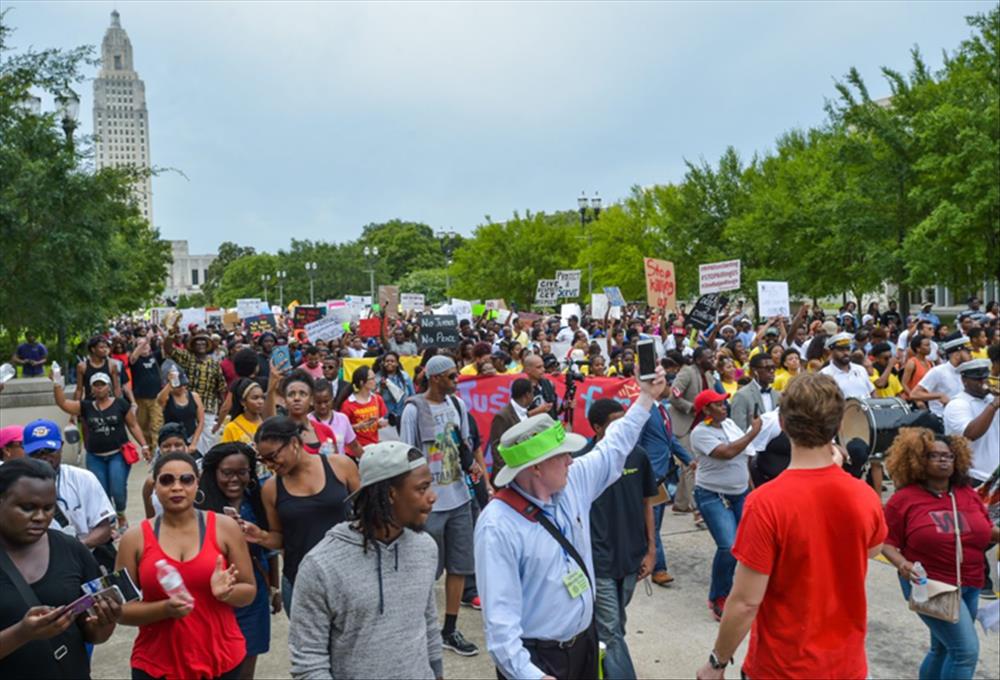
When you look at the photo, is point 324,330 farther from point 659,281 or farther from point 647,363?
point 647,363

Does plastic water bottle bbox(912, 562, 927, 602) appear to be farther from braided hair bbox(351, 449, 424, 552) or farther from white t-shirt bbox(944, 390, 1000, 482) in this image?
braided hair bbox(351, 449, 424, 552)

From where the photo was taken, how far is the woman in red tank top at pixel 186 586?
12.3 feet

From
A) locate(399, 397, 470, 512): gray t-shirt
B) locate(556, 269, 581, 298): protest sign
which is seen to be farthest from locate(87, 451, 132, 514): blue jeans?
locate(556, 269, 581, 298): protest sign

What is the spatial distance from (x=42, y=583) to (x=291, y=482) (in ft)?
4.57

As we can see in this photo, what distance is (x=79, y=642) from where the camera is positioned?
3.63 m

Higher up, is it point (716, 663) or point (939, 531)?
point (939, 531)

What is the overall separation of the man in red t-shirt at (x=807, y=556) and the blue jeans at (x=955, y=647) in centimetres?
175

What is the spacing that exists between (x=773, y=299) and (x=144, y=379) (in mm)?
12133

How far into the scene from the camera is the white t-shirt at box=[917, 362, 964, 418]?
27.8 ft

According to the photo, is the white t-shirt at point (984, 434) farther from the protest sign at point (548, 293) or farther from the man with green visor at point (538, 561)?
the protest sign at point (548, 293)

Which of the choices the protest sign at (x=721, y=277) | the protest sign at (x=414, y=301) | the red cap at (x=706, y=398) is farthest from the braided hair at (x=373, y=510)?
the protest sign at (x=414, y=301)

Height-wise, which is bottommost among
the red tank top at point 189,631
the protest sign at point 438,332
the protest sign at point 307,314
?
the red tank top at point 189,631

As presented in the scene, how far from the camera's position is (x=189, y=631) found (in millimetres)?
3797

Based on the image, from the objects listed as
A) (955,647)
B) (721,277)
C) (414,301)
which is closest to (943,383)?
(955,647)
